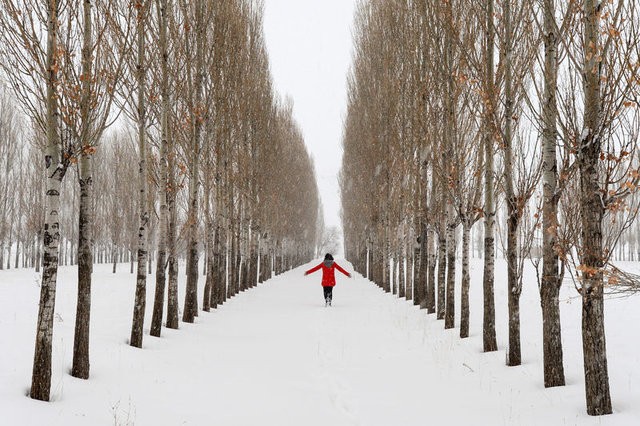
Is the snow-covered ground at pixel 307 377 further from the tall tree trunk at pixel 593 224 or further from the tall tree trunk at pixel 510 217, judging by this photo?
the tall tree trunk at pixel 510 217

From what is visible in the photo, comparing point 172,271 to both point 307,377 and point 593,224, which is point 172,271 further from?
point 593,224

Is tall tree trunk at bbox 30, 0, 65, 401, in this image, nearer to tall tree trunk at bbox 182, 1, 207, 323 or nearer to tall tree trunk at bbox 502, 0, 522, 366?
tall tree trunk at bbox 182, 1, 207, 323

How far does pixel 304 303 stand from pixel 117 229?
19234 mm

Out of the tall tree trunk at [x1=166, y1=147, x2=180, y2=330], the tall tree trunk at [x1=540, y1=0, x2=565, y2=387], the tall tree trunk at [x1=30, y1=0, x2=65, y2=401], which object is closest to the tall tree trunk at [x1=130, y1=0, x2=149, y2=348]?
the tall tree trunk at [x1=166, y1=147, x2=180, y2=330]

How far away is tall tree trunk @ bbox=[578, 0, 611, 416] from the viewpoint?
13.9 feet

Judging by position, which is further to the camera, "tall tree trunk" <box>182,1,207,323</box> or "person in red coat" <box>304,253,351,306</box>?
"person in red coat" <box>304,253,351,306</box>

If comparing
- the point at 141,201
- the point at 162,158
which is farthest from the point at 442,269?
the point at 141,201

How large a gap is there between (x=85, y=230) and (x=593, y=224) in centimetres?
618

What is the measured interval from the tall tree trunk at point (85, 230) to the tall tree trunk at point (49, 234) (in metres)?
0.30

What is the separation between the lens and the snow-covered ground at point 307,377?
4586 mm

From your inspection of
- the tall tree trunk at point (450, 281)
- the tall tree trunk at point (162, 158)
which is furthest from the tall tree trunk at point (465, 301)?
the tall tree trunk at point (162, 158)

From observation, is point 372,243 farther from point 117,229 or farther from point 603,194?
point 603,194

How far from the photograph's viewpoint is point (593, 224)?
4.26 m

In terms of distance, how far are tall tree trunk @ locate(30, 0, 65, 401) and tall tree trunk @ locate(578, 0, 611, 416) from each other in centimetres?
555
